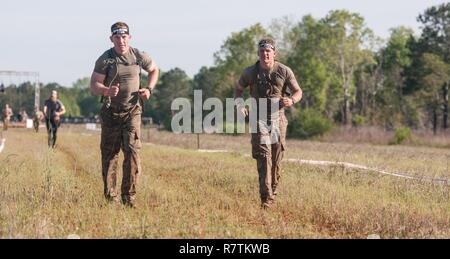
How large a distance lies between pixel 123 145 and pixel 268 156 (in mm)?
1857

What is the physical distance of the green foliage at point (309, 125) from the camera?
1852 inches

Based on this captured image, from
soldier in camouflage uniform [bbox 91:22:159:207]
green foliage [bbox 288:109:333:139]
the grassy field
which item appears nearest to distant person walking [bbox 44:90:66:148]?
the grassy field

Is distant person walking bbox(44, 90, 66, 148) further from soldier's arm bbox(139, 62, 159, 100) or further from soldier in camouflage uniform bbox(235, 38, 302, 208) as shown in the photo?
soldier in camouflage uniform bbox(235, 38, 302, 208)

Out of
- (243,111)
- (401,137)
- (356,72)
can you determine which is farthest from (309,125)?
(243,111)

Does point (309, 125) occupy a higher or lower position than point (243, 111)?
lower

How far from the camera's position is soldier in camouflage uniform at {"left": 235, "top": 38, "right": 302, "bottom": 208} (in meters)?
8.17

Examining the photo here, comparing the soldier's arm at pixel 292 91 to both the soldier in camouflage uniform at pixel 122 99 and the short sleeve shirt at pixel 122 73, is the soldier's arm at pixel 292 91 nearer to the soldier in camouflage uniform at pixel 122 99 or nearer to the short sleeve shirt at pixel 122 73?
the soldier in camouflage uniform at pixel 122 99

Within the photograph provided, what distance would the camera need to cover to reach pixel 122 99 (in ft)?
25.9

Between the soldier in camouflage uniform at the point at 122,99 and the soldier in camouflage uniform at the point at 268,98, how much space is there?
139cm

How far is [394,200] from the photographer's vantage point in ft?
28.1

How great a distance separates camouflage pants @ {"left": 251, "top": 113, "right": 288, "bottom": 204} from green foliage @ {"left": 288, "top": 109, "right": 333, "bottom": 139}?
38.9m

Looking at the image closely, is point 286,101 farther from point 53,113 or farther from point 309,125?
point 309,125
